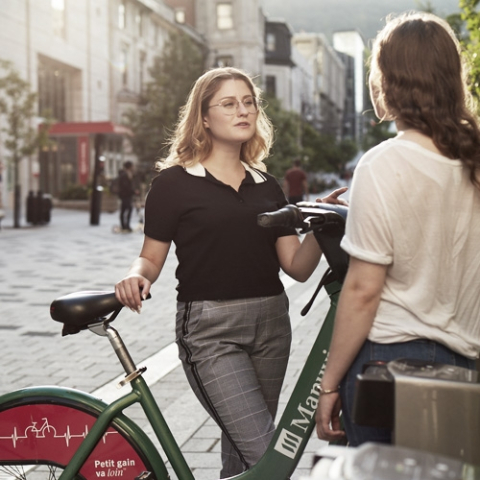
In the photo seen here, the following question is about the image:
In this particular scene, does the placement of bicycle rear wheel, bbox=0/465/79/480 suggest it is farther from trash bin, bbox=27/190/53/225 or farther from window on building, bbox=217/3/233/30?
window on building, bbox=217/3/233/30

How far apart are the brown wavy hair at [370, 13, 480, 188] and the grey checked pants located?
1036 millimetres

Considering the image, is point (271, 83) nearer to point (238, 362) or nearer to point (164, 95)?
point (164, 95)

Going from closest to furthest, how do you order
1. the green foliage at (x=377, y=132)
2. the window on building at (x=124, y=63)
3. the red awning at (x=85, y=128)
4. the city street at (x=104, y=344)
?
1. the city street at (x=104, y=344)
2. the green foliage at (x=377, y=132)
3. the red awning at (x=85, y=128)
4. the window on building at (x=124, y=63)

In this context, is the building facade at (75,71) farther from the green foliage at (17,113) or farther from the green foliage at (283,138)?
the green foliage at (17,113)

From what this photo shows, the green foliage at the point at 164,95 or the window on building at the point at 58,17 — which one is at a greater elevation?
the window on building at the point at 58,17

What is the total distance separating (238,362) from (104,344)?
499 centimetres

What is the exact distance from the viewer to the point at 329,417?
219cm

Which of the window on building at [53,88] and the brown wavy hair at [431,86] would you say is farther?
the window on building at [53,88]

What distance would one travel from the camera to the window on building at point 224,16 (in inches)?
2872

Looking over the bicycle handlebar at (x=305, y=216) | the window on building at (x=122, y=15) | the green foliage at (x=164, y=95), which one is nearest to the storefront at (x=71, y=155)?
the green foliage at (x=164, y=95)

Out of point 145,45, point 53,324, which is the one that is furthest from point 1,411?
point 145,45

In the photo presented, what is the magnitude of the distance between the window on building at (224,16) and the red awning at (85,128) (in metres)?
30.6

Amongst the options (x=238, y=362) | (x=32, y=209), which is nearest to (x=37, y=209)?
(x=32, y=209)

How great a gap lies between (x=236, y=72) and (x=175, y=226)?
1.93 ft
